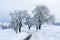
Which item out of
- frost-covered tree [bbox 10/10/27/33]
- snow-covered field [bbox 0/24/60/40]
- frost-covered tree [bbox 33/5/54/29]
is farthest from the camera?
frost-covered tree [bbox 33/5/54/29]

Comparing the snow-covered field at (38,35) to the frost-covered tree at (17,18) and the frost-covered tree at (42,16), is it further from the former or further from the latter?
the frost-covered tree at (42,16)

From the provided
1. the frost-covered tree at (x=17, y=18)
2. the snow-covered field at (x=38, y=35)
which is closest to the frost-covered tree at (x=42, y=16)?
the frost-covered tree at (x=17, y=18)

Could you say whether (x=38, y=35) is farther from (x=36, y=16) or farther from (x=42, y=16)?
(x=36, y=16)

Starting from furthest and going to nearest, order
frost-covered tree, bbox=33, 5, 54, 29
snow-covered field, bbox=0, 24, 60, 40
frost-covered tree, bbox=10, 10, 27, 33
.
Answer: frost-covered tree, bbox=33, 5, 54, 29 < frost-covered tree, bbox=10, 10, 27, 33 < snow-covered field, bbox=0, 24, 60, 40

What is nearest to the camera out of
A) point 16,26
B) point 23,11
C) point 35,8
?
point 16,26

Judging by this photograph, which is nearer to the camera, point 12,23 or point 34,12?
point 12,23

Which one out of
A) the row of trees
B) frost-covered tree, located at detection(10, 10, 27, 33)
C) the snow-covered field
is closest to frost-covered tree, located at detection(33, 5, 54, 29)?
the row of trees

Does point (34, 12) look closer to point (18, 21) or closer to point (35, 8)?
point (35, 8)

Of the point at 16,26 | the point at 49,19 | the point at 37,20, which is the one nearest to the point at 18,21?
the point at 16,26

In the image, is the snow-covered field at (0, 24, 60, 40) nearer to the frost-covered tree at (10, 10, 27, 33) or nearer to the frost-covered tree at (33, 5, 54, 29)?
the frost-covered tree at (10, 10, 27, 33)

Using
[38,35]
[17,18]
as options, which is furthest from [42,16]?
[38,35]

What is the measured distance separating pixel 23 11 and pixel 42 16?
6438 mm

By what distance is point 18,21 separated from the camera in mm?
42844

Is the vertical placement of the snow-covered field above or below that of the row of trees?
below
